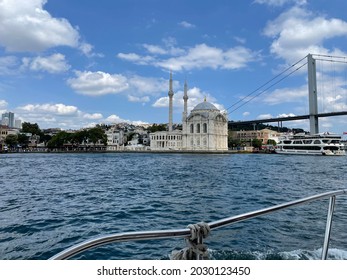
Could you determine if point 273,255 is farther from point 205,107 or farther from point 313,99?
point 205,107

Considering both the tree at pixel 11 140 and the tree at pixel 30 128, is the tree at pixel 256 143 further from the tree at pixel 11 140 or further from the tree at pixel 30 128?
the tree at pixel 30 128

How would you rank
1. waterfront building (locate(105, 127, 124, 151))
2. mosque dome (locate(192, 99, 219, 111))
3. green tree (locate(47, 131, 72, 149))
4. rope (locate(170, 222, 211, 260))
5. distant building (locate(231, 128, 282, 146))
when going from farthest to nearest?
distant building (locate(231, 128, 282, 146))
waterfront building (locate(105, 127, 124, 151))
green tree (locate(47, 131, 72, 149))
mosque dome (locate(192, 99, 219, 111))
rope (locate(170, 222, 211, 260))

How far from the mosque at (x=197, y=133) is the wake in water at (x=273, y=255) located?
78280 millimetres

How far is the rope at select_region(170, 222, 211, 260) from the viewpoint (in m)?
1.76

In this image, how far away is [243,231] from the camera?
6.52 m

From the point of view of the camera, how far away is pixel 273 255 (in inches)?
199

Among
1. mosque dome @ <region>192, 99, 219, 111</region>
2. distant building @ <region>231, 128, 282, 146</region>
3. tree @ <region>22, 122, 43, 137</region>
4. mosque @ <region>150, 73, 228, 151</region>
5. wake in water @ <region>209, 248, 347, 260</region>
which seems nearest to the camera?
wake in water @ <region>209, 248, 347, 260</region>

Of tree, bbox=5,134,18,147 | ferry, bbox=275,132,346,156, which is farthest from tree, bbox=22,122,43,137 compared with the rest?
ferry, bbox=275,132,346,156

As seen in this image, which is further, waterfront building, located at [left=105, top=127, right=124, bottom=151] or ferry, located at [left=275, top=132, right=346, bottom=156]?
waterfront building, located at [left=105, top=127, right=124, bottom=151]

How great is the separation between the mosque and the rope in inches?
3222

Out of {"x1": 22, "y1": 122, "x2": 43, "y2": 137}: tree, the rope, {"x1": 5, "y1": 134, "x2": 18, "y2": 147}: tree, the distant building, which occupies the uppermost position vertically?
{"x1": 22, "y1": 122, "x2": 43, "y2": 137}: tree

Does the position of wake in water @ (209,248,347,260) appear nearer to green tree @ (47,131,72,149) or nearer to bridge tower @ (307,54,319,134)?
bridge tower @ (307,54,319,134)
